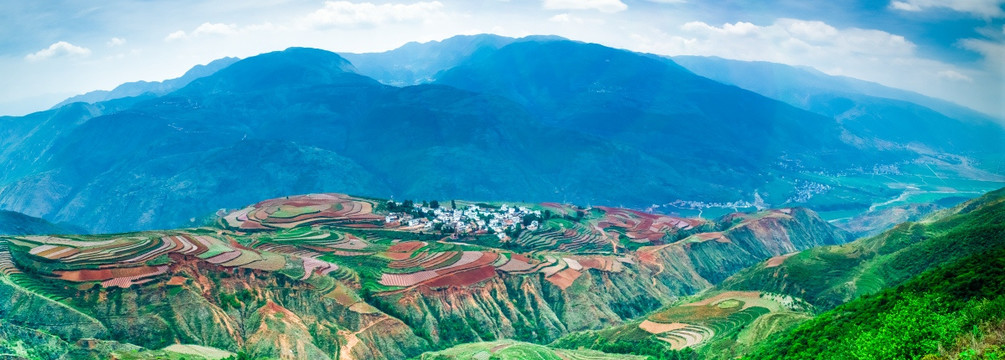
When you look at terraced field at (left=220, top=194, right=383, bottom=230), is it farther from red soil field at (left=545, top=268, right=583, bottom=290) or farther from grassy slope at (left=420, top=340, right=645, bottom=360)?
grassy slope at (left=420, top=340, right=645, bottom=360)

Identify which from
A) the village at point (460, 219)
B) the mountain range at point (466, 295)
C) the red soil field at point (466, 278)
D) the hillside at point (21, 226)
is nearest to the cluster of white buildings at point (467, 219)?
the village at point (460, 219)

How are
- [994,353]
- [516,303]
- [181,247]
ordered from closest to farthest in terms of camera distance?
1. [994,353]
2. [181,247]
3. [516,303]

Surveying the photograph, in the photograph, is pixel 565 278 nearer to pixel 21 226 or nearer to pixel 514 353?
pixel 514 353

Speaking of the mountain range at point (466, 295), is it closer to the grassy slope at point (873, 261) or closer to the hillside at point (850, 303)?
the hillside at point (850, 303)

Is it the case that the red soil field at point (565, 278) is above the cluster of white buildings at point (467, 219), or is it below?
below

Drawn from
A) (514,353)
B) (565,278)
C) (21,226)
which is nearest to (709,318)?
(565,278)

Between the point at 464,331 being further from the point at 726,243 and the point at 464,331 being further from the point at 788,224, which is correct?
the point at 788,224

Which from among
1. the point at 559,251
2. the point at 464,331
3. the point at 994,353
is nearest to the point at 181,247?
the point at 464,331
